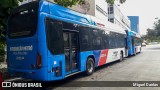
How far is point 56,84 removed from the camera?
8.32 m

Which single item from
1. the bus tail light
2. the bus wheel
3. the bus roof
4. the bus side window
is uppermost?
the bus roof

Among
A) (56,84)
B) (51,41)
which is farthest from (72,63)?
(51,41)

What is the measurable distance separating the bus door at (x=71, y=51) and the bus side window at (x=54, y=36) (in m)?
0.48

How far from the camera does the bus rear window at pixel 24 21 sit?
7195 millimetres

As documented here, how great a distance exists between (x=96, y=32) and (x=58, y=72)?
14.6 ft

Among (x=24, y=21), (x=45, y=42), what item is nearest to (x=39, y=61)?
(x=45, y=42)

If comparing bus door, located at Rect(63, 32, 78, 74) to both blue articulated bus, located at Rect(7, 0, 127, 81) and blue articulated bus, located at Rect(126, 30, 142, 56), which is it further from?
blue articulated bus, located at Rect(126, 30, 142, 56)

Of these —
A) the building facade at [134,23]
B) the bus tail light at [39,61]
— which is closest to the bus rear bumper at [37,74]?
the bus tail light at [39,61]

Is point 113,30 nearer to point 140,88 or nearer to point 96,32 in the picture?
point 96,32

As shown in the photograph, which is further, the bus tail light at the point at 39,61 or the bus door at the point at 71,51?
the bus door at the point at 71,51

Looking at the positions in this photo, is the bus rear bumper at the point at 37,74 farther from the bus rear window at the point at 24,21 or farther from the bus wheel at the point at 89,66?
the bus wheel at the point at 89,66

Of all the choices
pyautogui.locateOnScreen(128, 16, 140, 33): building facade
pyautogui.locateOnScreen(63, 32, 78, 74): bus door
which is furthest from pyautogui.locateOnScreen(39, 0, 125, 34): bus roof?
pyautogui.locateOnScreen(128, 16, 140, 33): building facade

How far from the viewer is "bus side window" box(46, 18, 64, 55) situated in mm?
7118

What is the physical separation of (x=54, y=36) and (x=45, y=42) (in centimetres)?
56
